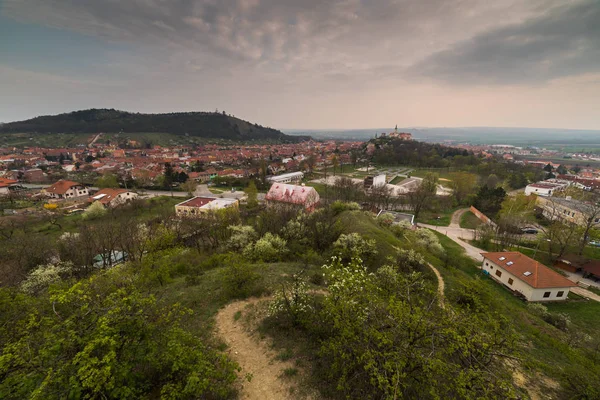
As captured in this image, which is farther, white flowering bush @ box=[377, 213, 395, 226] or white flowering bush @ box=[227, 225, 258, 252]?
white flowering bush @ box=[377, 213, 395, 226]

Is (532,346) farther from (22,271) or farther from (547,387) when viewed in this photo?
(22,271)

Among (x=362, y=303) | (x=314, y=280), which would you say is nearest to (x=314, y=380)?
(x=362, y=303)

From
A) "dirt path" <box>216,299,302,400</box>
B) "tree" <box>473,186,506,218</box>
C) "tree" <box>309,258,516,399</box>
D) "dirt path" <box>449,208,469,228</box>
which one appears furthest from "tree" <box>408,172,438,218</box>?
"dirt path" <box>216,299,302,400</box>

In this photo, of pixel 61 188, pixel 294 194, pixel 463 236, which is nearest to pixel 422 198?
pixel 463 236

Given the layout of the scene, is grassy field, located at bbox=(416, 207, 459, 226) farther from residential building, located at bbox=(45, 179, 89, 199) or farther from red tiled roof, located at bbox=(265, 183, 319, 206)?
residential building, located at bbox=(45, 179, 89, 199)

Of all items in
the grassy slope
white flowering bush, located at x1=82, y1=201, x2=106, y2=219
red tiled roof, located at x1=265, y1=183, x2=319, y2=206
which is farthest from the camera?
white flowering bush, located at x1=82, y1=201, x2=106, y2=219

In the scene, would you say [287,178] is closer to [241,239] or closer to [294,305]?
[241,239]
